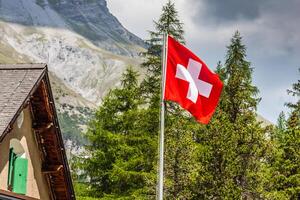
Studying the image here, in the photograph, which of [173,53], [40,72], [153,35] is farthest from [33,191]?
[153,35]

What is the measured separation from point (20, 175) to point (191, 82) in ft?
19.0

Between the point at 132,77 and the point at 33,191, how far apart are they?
26.1 metres

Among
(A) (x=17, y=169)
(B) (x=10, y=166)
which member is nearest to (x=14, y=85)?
(B) (x=10, y=166)

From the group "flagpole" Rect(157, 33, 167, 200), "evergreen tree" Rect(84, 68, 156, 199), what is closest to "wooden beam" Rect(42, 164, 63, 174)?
"flagpole" Rect(157, 33, 167, 200)

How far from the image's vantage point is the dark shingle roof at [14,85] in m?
13.4

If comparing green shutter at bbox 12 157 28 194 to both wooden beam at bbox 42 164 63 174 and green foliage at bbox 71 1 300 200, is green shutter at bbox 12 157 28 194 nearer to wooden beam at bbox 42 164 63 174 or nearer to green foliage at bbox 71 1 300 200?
wooden beam at bbox 42 164 63 174

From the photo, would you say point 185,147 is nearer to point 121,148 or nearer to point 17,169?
point 121,148

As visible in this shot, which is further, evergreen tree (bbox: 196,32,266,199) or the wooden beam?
evergreen tree (bbox: 196,32,266,199)

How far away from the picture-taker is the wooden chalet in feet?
46.7

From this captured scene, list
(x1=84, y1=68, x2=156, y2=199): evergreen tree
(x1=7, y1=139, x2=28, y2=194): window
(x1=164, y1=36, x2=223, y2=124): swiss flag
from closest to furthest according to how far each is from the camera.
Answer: (x1=164, y1=36, x2=223, y2=124): swiss flag < (x1=7, y1=139, x2=28, y2=194): window < (x1=84, y1=68, x2=156, y2=199): evergreen tree

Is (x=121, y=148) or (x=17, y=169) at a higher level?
(x=121, y=148)

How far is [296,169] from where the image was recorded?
3978cm

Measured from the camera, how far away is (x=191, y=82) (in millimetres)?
13719

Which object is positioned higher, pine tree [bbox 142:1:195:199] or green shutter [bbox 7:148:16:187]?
pine tree [bbox 142:1:195:199]
